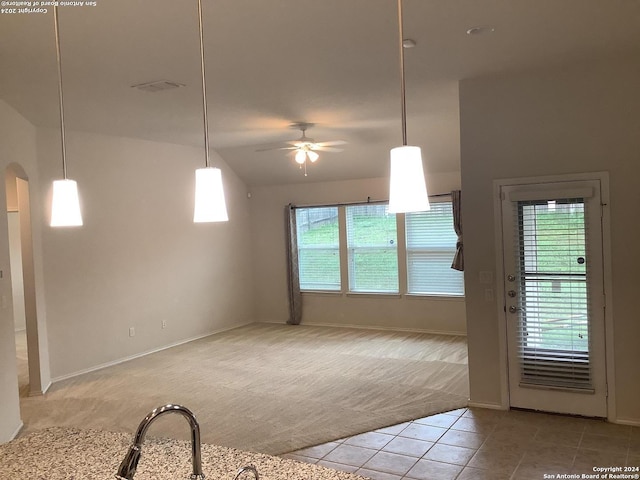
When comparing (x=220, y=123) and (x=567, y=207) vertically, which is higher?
(x=220, y=123)

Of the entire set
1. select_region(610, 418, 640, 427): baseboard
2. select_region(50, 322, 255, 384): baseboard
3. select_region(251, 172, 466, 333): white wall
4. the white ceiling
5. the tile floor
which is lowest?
the tile floor

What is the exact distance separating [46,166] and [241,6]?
3907mm

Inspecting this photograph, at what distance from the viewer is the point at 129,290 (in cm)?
688

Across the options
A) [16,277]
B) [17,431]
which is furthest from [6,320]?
[16,277]

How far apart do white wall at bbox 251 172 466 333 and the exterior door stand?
301cm

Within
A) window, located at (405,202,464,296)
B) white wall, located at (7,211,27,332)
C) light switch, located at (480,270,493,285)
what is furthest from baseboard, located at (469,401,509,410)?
white wall, located at (7,211,27,332)

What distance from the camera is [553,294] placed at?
4391 mm

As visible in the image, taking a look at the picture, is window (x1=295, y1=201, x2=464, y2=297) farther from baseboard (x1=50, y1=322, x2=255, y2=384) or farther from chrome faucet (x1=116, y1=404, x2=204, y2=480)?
chrome faucet (x1=116, y1=404, x2=204, y2=480)

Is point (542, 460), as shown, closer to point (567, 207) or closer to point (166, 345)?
point (567, 207)

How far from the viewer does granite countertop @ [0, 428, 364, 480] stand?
5.55 ft

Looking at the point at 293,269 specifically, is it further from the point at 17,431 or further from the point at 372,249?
the point at 17,431

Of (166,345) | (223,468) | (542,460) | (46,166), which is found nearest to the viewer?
(223,468)

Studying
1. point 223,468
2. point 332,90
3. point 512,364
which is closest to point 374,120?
point 332,90

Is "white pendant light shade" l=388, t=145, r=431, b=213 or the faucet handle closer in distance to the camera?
the faucet handle
